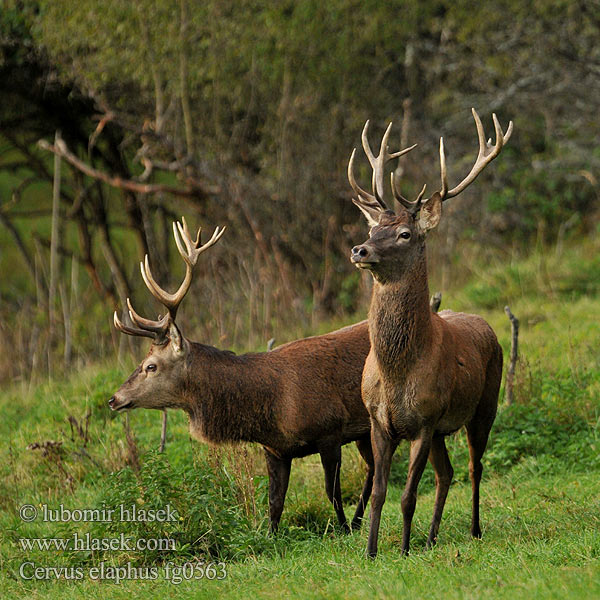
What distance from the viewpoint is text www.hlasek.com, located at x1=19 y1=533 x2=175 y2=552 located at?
720 cm

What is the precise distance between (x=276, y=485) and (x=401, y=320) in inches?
72.2

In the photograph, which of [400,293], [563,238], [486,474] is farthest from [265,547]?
[563,238]

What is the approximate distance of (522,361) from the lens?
1034cm

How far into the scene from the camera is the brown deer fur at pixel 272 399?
25.6 ft

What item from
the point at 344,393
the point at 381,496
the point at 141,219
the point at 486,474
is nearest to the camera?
the point at 381,496

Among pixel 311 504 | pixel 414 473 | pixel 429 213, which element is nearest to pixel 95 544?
pixel 311 504

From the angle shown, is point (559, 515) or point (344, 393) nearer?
point (559, 515)

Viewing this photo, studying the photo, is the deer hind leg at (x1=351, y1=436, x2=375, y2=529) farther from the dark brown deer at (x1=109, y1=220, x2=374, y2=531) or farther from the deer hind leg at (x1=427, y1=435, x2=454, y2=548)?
the deer hind leg at (x1=427, y1=435, x2=454, y2=548)

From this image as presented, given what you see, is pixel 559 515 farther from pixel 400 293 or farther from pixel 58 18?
pixel 58 18

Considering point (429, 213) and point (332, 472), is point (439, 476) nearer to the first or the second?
point (332, 472)

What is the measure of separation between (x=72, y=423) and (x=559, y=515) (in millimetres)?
5119
